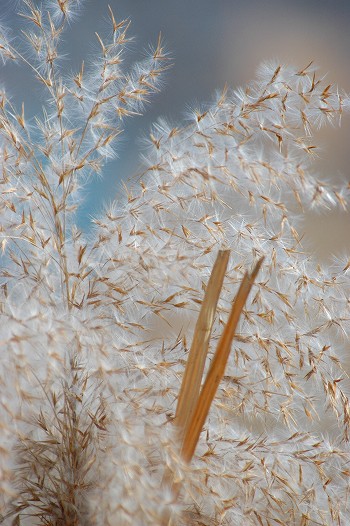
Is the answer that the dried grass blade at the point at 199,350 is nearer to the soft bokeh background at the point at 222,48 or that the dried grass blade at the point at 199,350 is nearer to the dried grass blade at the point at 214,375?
the dried grass blade at the point at 214,375

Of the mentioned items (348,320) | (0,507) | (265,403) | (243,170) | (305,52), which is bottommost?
(0,507)

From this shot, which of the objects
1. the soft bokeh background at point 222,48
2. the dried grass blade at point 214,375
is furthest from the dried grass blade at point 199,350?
the soft bokeh background at point 222,48

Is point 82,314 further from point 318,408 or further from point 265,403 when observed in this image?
point 318,408

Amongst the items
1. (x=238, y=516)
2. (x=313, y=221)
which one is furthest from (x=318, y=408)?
(x=238, y=516)

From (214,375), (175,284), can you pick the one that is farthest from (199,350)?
(175,284)

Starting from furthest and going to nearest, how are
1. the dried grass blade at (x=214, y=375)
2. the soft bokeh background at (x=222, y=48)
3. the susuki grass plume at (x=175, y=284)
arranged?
the soft bokeh background at (x=222, y=48)
the susuki grass plume at (x=175, y=284)
the dried grass blade at (x=214, y=375)

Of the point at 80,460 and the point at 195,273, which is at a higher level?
the point at 195,273

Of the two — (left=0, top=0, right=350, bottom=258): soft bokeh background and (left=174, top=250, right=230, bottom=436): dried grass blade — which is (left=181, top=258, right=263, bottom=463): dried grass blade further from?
(left=0, top=0, right=350, bottom=258): soft bokeh background
